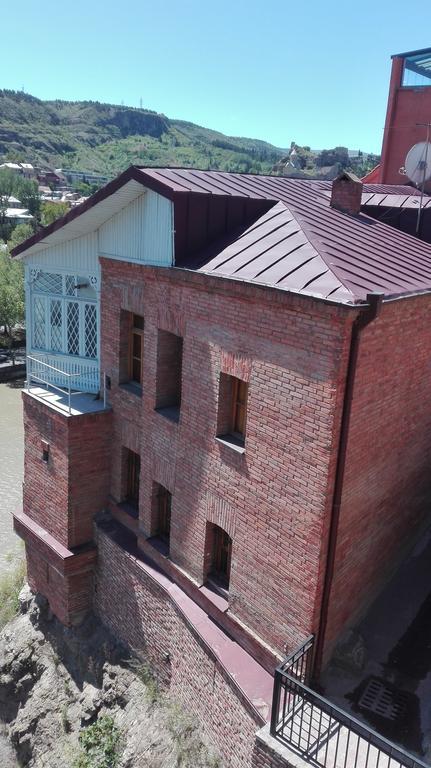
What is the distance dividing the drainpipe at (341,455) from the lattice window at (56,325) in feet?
26.8

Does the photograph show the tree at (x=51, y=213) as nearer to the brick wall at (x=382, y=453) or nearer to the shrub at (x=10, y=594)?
the shrub at (x=10, y=594)

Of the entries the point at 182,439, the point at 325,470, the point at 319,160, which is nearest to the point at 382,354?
the point at 325,470

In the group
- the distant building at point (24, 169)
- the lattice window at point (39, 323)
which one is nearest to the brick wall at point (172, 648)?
the lattice window at point (39, 323)

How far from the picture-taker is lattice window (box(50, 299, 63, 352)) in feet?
45.4

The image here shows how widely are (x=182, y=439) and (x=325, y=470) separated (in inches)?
128

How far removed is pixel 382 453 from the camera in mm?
9195

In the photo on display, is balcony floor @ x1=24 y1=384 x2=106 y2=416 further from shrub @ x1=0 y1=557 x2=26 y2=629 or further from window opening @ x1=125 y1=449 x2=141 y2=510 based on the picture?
shrub @ x1=0 y1=557 x2=26 y2=629

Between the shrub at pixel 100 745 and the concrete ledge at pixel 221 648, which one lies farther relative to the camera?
the shrub at pixel 100 745

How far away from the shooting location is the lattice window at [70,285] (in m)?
13.4

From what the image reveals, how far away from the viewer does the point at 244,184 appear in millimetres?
11602

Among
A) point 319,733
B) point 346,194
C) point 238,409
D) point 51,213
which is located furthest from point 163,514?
point 51,213

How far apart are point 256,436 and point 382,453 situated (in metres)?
2.03

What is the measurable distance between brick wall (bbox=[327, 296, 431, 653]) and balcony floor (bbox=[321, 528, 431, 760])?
1.01ft

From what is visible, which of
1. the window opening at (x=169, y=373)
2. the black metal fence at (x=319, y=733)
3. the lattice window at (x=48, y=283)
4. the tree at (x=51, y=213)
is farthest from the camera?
the tree at (x=51, y=213)
